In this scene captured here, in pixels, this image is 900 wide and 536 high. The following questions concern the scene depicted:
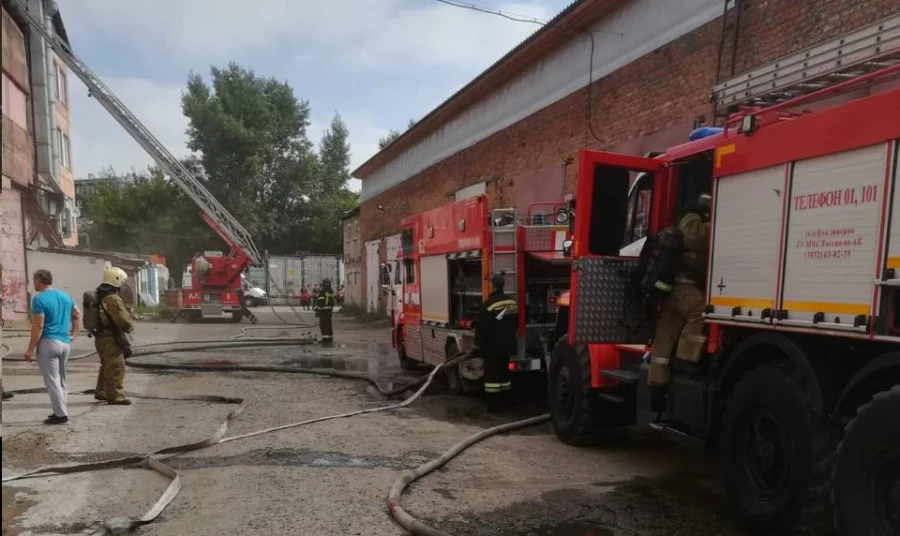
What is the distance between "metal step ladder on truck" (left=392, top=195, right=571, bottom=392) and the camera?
8.38 meters

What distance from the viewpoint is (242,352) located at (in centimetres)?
1542

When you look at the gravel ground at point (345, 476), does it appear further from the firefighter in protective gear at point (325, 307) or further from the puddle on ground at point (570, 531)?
the firefighter in protective gear at point (325, 307)

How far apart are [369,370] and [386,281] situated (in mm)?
2387

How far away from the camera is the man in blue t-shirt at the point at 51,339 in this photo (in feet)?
23.9

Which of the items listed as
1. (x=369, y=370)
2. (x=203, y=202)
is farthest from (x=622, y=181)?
(x=203, y=202)

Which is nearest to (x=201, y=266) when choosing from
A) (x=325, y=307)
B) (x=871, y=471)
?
(x=325, y=307)

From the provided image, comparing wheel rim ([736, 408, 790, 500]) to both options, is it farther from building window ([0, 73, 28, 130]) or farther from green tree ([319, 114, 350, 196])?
green tree ([319, 114, 350, 196])

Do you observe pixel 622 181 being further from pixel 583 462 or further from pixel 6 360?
pixel 6 360

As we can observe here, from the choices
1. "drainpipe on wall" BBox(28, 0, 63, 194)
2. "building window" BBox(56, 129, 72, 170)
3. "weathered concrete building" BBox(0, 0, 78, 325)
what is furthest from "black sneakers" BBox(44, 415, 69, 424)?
"building window" BBox(56, 129, 72, 170)

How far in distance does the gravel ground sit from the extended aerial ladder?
649 inches

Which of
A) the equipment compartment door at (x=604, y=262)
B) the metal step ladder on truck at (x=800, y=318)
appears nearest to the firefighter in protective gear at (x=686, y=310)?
the metal step ladder on truck at (x=800, y=318)

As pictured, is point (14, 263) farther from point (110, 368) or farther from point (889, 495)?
point (889, 495)

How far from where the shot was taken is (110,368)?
843 cm

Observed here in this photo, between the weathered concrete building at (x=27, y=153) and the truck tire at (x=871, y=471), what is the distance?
2125cm
